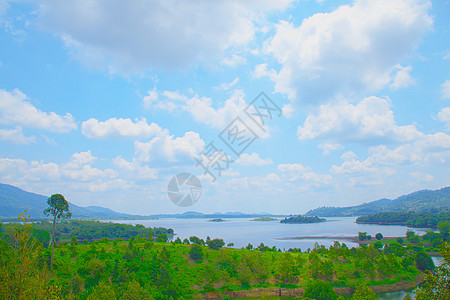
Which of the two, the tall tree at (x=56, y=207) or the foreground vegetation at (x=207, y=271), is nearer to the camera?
the foreground vegetation at (x=207, y=271)

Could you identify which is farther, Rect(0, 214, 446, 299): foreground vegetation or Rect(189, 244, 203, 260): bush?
Rect(189, 244, 203, 260): bush

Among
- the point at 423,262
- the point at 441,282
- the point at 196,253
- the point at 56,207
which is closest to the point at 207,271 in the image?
the point at 196,253

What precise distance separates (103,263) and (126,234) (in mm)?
88934

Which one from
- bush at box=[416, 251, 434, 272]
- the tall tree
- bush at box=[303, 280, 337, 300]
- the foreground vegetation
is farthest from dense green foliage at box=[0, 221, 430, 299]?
the tall tree

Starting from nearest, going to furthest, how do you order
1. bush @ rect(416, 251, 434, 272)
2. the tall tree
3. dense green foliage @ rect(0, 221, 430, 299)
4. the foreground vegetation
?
the foreground vegetation → dense green foliage @ rect(0, 221, 430, 299) → the tall tree → bush @ rect(416, 251, 434, 272)

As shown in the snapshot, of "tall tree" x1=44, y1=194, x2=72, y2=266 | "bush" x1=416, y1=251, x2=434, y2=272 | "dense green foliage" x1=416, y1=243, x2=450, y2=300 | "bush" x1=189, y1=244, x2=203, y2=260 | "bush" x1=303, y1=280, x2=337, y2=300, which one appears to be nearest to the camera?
"dense green foliage" x1=416, y1=243, x2=450, y2=300

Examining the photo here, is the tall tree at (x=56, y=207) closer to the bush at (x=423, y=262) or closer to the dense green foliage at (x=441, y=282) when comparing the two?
the dense green foliage at (x=441, y=282)

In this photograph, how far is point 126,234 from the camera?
13338 centimetres

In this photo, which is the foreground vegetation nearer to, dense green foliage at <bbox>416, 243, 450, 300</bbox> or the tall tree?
the tall tree

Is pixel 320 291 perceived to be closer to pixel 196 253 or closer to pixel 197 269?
pixel 197 269

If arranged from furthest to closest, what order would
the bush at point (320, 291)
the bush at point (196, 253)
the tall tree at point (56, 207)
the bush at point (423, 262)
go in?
the bush at point (423, 262) → the bush at point (196, 253) → the tall tree at point (56, 207) → the bush at point (320, 291)

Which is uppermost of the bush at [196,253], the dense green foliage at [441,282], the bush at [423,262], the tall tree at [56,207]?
the tall tree at [56,207]

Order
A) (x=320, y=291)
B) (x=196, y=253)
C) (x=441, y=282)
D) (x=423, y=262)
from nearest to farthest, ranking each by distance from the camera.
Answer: (x=441, y=282) < (x=320, y=291) < (x=196, y=253) < (x=423, y=262)

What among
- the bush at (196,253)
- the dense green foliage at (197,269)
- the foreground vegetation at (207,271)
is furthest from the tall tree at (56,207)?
the bush at (196,253)
